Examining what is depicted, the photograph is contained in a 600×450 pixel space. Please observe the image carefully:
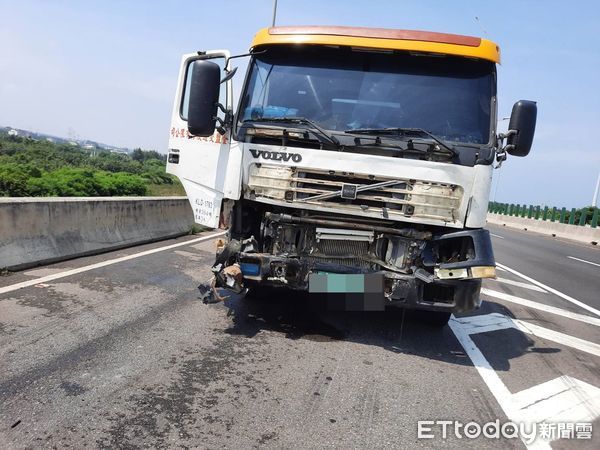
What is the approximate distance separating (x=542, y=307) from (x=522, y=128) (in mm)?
3810

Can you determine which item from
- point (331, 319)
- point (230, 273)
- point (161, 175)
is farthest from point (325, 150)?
point (161, 175)

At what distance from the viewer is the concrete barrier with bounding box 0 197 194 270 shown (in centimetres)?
641

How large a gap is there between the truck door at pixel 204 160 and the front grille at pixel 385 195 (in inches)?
26.9

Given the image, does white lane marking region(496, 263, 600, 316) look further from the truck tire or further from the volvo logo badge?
the volvo logo badge

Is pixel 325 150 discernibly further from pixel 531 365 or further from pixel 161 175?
pixel 161 175

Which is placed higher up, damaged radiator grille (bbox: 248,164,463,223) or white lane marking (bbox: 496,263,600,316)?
damaged radiator grille (bbox: 248,164,463,223)

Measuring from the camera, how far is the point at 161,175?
3028cm

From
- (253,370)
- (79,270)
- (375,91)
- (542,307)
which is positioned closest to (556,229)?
(542,307)

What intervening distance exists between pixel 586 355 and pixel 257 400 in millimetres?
3810

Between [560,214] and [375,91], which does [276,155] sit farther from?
[560,214]

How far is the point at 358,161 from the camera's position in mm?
4531

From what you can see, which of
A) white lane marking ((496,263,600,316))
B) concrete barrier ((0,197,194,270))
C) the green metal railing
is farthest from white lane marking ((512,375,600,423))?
the green metal railing

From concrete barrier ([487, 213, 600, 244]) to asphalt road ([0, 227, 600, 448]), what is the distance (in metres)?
21.1

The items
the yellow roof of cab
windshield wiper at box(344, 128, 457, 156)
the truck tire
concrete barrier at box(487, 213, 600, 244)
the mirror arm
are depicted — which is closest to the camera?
windshield wiper at box(344, 128, 457, 156)
